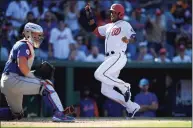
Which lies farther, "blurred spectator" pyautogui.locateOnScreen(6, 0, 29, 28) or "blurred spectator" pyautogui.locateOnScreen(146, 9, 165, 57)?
"blurred spectator" pyautogui.locateOnScreen(146, 9, 165, 57)

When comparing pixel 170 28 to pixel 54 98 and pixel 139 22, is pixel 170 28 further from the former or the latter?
pixel 54 98

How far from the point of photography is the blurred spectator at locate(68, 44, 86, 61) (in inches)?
535

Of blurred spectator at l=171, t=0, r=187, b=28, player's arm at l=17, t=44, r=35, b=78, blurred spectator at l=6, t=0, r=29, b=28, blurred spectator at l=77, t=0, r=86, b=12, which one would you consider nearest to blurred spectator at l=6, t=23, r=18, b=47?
blurred spectator at l=6, t=0, r=29, b=28

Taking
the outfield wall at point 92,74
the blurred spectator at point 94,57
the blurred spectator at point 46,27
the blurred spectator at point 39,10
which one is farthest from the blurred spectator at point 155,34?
the blurred spectator at point 39,10

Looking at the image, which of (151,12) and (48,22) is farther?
(151,12)

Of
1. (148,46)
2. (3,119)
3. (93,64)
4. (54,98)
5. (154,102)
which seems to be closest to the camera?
(54,98)

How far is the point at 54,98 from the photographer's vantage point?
340 inches

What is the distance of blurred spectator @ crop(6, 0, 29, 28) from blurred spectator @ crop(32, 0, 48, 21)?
0.82ft

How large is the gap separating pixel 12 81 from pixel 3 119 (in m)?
0.83

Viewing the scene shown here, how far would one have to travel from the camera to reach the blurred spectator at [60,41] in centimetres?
1363

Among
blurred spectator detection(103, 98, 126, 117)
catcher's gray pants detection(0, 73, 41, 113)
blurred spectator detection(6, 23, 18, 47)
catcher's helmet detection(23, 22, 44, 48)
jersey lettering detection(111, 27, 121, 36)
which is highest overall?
blurred spectator detection(6, 23, 18, 47)

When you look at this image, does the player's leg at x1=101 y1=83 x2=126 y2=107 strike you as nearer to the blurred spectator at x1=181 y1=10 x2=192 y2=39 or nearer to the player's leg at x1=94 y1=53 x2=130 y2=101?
the player's leg at x1=94 y1=53 x2=130 y2=101

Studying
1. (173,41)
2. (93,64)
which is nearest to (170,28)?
(173,41)

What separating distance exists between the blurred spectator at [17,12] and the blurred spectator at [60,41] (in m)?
0.95
